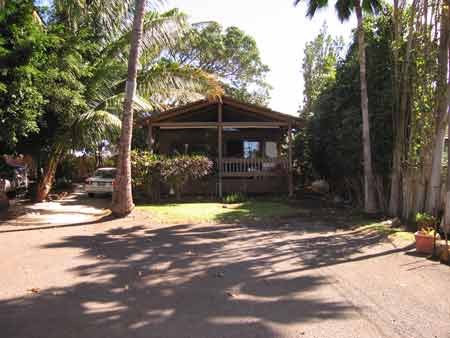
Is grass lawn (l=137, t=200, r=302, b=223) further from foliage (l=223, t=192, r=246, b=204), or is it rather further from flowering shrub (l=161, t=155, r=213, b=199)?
flowering shrub (l=161, t=155, r=213, b=199)

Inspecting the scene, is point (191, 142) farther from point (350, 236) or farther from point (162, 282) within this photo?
point (162, 282)

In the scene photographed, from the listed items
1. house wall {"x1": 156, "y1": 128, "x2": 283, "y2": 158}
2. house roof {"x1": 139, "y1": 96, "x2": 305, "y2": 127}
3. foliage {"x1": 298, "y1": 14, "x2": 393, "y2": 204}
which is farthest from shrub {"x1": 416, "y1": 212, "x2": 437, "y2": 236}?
house wall {"x1": 156, "y1": 128, "x2": 283, "y2": 158}

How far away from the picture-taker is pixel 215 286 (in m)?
4.89

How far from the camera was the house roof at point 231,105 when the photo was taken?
1532cm

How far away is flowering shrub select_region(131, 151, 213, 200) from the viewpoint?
13.2m

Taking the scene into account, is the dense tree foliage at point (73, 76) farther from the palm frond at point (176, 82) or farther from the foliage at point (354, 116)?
the foliage at point (354, 116)

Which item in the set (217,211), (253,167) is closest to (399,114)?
(217,211)

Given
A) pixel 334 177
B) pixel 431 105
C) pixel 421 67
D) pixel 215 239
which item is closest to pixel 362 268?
pixel 215 239

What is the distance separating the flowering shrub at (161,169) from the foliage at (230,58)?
53.8 feet

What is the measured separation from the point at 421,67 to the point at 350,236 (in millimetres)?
5011

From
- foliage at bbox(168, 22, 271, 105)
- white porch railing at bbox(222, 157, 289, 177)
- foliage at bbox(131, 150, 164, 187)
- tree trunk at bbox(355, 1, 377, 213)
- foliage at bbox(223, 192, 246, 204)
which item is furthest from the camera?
foliage at bbox(168, 22, 271, 105)

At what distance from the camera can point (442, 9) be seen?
8531 millimetres

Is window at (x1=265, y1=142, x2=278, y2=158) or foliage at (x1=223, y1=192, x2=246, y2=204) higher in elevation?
window at (x1=265, y1=142, x2=278, y2=158)

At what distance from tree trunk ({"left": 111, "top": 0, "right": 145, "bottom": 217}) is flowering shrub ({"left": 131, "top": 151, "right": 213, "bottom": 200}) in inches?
112
